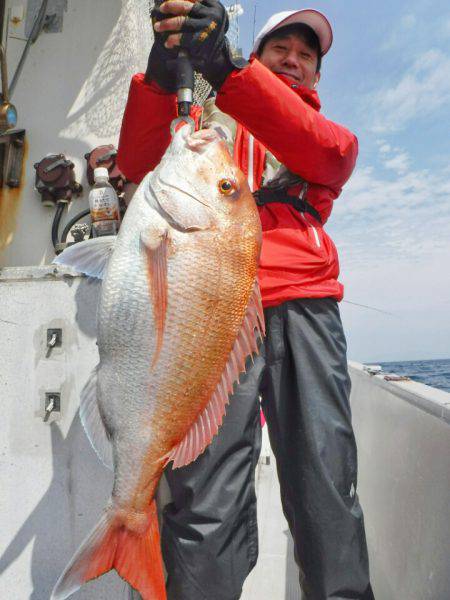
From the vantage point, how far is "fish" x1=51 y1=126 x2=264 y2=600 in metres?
1.43

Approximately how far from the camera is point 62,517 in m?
2.06

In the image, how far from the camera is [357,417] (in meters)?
3.62

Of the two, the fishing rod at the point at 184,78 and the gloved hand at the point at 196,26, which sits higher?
the gloved hand at the point at 196,26

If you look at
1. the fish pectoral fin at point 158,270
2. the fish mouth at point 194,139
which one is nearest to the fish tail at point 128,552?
the fish pectoral fin at point 158,270

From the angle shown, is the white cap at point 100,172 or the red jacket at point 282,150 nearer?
the red jacket at point 282,150

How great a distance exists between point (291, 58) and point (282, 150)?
85 centimetres

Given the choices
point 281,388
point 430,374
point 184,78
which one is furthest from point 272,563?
point 430,374

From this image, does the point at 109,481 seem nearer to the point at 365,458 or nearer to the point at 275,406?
the point at 275,406

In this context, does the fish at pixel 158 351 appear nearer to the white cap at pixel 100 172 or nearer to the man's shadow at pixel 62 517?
the man's shadow at pixel 62 517

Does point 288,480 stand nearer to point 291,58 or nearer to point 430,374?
point 291,58

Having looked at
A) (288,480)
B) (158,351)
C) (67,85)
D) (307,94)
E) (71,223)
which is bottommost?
(288,480)

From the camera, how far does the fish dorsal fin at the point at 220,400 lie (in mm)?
1461

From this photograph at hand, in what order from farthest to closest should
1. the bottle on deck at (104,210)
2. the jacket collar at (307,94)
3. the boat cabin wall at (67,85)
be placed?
the boat cabin wall at (67,85)
the bottle on deck at (104,210)
the jacket collar at (307,94)

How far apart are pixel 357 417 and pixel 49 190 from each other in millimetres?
2883
